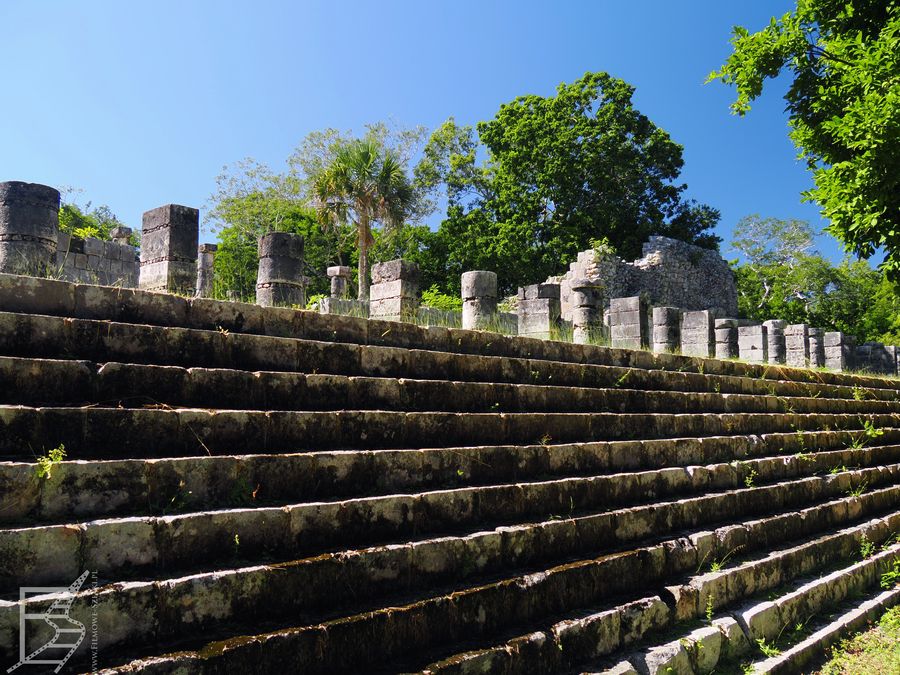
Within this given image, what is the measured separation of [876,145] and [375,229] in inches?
1144

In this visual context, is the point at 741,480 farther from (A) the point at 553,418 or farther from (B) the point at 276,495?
(B) the point at 276,495

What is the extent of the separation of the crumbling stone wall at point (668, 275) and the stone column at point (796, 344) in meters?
6.92

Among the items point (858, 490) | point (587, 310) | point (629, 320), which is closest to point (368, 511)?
point (858, 490)

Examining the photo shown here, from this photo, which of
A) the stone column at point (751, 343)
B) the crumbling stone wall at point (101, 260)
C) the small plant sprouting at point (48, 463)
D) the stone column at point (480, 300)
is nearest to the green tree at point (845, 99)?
the stone column at point (480, 300)

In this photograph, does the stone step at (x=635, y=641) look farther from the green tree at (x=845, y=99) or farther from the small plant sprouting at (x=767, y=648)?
the green tree at (x=845, y=99)

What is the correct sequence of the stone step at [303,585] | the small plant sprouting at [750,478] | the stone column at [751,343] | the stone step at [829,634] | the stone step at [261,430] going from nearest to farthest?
the stone step at [303,585] → the stone step at [261,430] → the stone step at [829,634] → the small plant sprouting at [750,478] → the stone column at [751,343]

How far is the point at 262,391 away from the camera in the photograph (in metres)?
4.21

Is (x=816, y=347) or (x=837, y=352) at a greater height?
(x=816, y=347)

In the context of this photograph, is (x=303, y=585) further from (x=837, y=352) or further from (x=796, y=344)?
(x=837, y=352)

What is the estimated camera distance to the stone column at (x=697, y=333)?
1434cm

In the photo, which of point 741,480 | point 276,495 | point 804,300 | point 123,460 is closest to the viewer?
point 123,460

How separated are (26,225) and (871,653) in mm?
9203

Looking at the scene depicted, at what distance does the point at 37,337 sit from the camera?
147 inches

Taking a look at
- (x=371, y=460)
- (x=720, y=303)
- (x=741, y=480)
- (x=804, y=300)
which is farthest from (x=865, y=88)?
(x=804, y=300)
